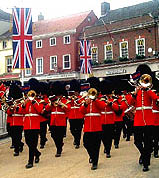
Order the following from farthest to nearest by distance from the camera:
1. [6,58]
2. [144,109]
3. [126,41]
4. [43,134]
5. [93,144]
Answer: [6,58]
[126,41]
[43,134]
[93,144]
[144,109]

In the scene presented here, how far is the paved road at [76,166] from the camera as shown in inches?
209

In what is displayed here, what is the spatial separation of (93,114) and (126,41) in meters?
19.6

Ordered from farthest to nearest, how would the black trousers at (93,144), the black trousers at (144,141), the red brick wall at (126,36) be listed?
the red brick wall at (126,36) → the black trousers at (93,144) → the black trousers at (144,141)

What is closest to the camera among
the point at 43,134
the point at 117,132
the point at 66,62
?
the point at 117,132

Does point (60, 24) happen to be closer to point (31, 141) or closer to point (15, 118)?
point (15, 118)

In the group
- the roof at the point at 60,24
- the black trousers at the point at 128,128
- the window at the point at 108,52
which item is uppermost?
the roof at the point at 60,24

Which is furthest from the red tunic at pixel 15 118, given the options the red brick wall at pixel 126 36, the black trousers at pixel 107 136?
the red brick wall at pixel 126 36

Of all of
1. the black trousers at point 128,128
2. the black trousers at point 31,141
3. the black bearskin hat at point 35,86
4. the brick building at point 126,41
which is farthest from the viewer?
the brick building at point 126,41

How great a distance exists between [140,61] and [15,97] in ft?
56.1

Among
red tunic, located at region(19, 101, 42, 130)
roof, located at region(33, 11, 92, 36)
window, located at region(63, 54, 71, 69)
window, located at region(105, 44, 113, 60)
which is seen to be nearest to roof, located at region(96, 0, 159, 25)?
roof, located at region(33, 11, 92, 36)

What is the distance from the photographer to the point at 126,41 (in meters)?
24.7

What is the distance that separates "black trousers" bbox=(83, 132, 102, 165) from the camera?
5.79 meters

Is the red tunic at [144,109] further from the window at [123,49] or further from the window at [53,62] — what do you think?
the window at [53,62]

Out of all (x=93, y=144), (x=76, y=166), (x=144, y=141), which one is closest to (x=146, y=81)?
(x=144, y=141)
